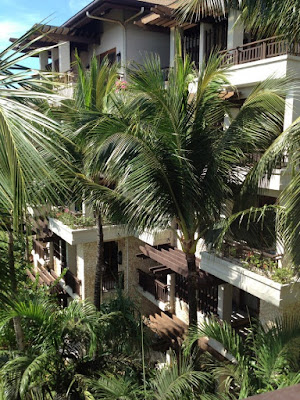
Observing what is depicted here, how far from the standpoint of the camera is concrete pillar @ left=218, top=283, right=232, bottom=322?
434 inches

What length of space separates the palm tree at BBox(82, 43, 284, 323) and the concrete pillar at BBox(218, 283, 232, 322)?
4.40 m

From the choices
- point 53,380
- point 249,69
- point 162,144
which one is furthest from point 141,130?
point 249,69

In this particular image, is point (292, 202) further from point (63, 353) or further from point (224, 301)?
point (224, 301)

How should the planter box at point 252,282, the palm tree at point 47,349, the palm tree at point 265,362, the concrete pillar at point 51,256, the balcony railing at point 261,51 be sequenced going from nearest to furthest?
1. the palm tree at point 265,362
2. the palm tree at point 47,349
3. the planter box at point 252,282
4. the balcony railing at point 261,51
5. the concrete pillar at point 51,256

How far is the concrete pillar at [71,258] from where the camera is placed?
16094 millimetres

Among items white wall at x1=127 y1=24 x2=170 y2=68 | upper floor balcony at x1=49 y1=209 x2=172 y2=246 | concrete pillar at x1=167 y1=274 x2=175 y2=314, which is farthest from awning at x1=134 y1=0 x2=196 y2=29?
concrete pillar at x1=167 y1=274 x2=175 y2=314

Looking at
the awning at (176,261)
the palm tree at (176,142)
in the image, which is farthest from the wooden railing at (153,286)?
the palm tree at (176,142)

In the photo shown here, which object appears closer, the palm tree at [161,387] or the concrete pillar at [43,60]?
the palm tree at [161,387]

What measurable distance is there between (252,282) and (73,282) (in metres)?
8.51

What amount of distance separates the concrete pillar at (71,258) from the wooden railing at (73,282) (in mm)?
638

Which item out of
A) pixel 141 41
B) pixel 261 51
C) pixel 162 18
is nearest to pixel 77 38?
pixel 141 41

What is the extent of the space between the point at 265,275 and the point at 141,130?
4387 millimetres

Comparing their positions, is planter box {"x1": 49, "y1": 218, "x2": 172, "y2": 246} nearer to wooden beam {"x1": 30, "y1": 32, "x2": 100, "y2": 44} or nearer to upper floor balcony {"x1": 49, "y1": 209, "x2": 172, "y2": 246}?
upper floor balcony {"x1": 49, "y1": 209, "x2": 172, "y2": 246}

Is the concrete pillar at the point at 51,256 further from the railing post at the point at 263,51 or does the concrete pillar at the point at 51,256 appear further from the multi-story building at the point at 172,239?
the railing post at the point at 263,51
